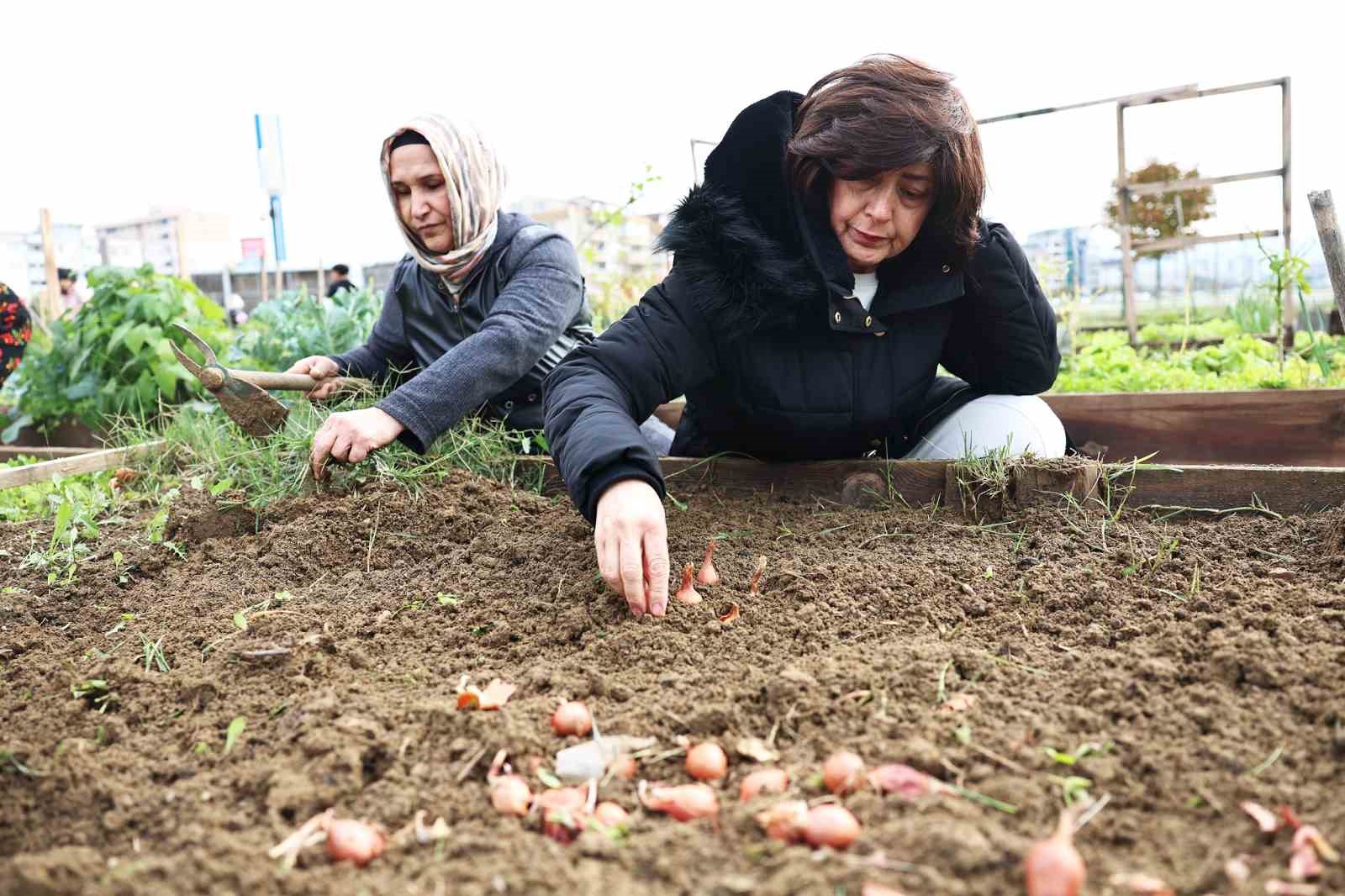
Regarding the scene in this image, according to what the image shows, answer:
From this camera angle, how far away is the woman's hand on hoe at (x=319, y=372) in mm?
3049

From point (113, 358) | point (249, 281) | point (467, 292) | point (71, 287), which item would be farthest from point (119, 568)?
point (249, 281)

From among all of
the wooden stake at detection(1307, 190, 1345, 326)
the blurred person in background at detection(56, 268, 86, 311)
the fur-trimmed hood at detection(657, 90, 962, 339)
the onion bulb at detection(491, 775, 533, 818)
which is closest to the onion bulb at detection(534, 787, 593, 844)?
the onion bulb at detection(491, 775, 533, 818)

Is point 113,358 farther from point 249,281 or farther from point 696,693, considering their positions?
point 249,281

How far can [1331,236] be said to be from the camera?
2354mm

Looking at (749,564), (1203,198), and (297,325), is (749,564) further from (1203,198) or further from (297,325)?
(1203,198)

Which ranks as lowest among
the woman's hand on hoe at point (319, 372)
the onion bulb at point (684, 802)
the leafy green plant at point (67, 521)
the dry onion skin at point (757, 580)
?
the onion bulb at point (684, 802)

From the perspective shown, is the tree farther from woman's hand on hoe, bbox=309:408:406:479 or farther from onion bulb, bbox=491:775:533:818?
onion bulb, bbox=491:775:533:818

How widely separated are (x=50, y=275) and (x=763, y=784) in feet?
36.4

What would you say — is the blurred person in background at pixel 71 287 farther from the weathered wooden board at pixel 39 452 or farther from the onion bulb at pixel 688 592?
the onion bulb at pixel 688 592

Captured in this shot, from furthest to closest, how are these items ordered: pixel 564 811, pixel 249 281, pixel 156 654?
1. pixel 249 281
2. pixel 156 654
3. pixel 564 811

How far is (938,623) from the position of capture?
5.49ft

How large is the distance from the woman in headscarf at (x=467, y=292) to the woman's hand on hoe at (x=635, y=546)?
1.01 metres

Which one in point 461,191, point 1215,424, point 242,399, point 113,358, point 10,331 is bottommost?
point 1215,424

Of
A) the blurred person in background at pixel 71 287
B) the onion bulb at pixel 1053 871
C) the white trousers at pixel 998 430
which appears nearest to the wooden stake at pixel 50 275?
the blurred person in background at pixel 71 287
